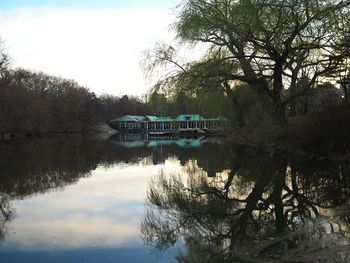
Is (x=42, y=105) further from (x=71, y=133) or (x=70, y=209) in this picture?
(x=70, y=209)

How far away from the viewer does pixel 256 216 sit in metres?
10.7

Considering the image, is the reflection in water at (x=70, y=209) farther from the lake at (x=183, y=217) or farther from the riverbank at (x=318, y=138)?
the riverbank at (x=318, y=138)

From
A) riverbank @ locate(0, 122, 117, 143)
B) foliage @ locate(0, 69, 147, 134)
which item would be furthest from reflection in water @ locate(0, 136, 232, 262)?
riverbank @ locate(0, 122, 117, 143)

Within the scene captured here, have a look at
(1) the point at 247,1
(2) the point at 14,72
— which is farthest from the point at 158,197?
(2) the point at 14,72

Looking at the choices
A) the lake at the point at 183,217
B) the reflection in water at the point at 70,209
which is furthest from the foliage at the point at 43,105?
the lake at the point at 183,217

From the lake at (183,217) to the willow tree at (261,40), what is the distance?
7472mm

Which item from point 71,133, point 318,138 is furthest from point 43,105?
point 318,138

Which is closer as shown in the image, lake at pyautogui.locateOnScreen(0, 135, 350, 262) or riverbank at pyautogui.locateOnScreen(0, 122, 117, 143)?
lake at pyautogui.locateOnScreen(0, 135, 350, 262)

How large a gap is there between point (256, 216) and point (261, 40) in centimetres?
1579

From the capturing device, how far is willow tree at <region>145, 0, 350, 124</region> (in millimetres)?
23172

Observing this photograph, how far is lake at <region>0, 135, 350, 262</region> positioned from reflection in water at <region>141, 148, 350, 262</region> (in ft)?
0.07

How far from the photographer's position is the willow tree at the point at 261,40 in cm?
2317

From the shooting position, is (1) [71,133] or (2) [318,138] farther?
(1) [71,133]

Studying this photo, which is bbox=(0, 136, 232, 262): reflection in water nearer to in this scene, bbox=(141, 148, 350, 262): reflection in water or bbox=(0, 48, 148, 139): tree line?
bbox=(141, 148, 350, 262): reflection in water
